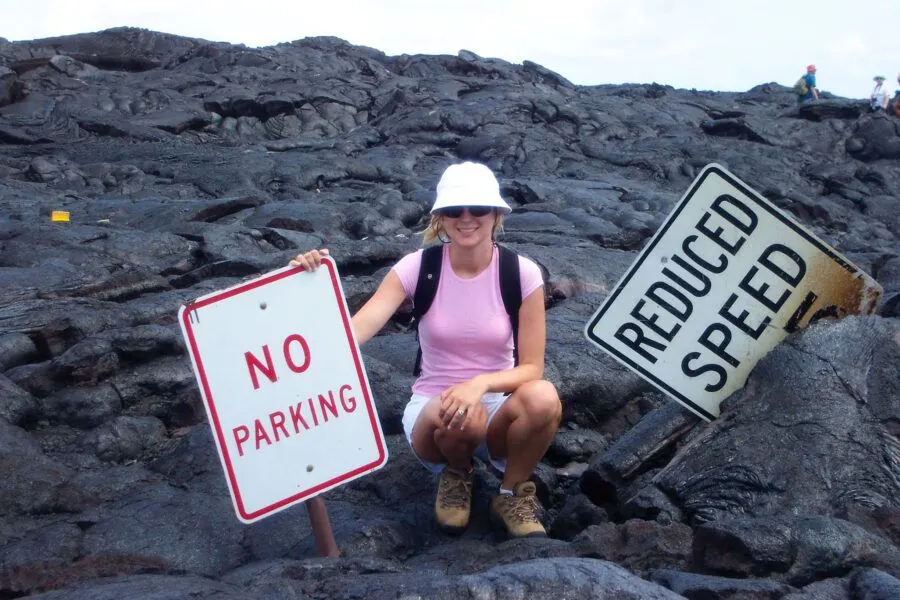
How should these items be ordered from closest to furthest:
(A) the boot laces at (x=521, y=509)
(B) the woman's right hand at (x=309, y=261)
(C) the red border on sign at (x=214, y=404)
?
1. (C) the red border on sign at (x=214, y=404)
2. (B) the woman's right hand at (x=309, y=261)
3. (A) the boot laces at (x=521, y=509)

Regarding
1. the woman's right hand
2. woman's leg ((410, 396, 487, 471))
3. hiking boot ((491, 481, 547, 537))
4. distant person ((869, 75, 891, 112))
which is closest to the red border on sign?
the woman's right hand

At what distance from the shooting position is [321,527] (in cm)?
411

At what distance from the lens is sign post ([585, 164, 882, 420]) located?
4.98 m

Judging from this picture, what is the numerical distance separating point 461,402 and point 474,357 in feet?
1.71

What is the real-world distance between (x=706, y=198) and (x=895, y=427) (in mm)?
1532

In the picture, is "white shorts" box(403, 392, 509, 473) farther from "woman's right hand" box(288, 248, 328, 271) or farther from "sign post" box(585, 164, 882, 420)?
"woman's right hand" box(288, 248, 328, 271)

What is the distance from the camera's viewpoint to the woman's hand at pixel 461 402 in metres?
4.24

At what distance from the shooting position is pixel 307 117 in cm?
2898

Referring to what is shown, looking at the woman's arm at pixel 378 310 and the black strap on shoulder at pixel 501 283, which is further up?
the black strap on shoulder at pixel 501 283

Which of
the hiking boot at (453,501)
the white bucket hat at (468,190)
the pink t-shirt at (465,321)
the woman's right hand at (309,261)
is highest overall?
the white bucket hat at (468,190)

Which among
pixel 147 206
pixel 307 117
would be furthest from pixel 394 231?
pixel 307 117

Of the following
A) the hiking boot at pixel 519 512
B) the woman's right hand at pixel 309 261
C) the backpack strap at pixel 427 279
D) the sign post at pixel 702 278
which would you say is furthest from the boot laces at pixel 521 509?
the woman's right hand at pixel 309 261

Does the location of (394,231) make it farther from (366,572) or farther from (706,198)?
(366,572)

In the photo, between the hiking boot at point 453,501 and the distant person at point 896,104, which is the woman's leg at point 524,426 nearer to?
the hiking boot at point 453,501
